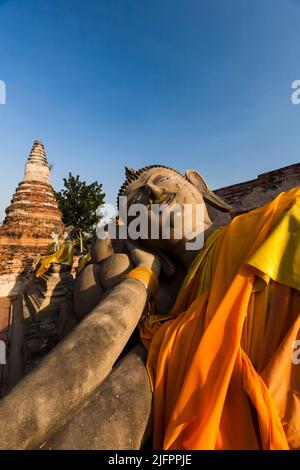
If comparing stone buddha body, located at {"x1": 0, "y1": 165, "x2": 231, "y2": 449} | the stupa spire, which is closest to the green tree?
the stupa spire

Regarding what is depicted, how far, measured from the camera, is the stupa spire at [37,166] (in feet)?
41.1

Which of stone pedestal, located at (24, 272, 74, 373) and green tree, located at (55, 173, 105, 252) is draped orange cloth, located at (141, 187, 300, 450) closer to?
stone pedestal, located at (24, 272, 74, 373)

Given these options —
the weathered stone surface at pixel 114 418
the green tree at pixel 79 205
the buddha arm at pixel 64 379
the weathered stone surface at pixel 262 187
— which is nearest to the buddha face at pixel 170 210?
the buddha arm at pixel 64 379

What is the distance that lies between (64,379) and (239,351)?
0.67m

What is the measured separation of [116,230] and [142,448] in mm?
1591

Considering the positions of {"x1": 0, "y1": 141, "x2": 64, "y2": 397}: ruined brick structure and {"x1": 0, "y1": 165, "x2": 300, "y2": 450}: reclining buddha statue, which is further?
{"x1": 0, "y1": 141, "x2": 64, "y2": 397}: ruined brick structure

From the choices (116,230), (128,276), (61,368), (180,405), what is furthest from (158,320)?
(116,230)

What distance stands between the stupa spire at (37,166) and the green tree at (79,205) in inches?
228

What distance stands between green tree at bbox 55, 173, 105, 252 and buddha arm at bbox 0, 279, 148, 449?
1844cm

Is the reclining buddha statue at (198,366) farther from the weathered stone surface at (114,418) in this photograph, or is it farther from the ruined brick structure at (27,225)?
the ruined brick structure at (27,225)

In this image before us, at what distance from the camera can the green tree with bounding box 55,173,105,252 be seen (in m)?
19.1

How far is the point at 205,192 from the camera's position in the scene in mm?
2297

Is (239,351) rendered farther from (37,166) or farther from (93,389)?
(37,166)

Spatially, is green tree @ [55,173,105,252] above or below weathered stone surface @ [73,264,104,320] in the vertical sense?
above
